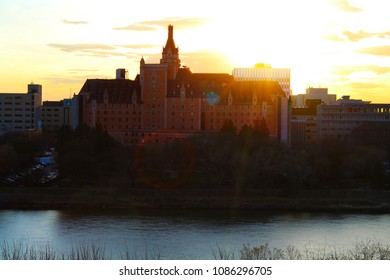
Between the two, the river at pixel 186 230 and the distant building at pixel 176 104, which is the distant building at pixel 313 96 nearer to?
the distant building at pixel 176 104

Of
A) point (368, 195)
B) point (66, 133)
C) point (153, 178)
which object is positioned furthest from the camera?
point (66, 133)

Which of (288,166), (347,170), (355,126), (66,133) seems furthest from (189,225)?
(355,126)

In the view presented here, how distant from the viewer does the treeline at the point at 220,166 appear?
34.5 metres

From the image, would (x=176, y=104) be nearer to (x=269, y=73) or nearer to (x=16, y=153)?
(x=269, y=73)

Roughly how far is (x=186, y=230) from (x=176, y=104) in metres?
33.9

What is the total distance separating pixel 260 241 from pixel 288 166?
445 inches

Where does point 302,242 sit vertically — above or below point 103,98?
below

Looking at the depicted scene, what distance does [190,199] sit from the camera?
32938mm

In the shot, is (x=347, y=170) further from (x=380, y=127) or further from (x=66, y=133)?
(x=380, y=127)

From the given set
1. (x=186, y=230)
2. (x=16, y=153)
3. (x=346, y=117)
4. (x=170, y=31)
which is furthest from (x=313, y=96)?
(x=186, y=230)

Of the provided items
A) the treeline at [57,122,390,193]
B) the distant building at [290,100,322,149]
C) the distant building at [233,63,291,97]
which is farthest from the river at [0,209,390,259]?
the distant building at [233,63,291,97]

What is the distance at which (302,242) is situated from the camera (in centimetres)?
2320

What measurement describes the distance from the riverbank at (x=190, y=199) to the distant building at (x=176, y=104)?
81.0ft

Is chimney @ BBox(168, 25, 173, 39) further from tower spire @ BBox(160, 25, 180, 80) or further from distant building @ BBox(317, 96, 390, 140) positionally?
distant building @ BBox(317, 96, 390, 140)
